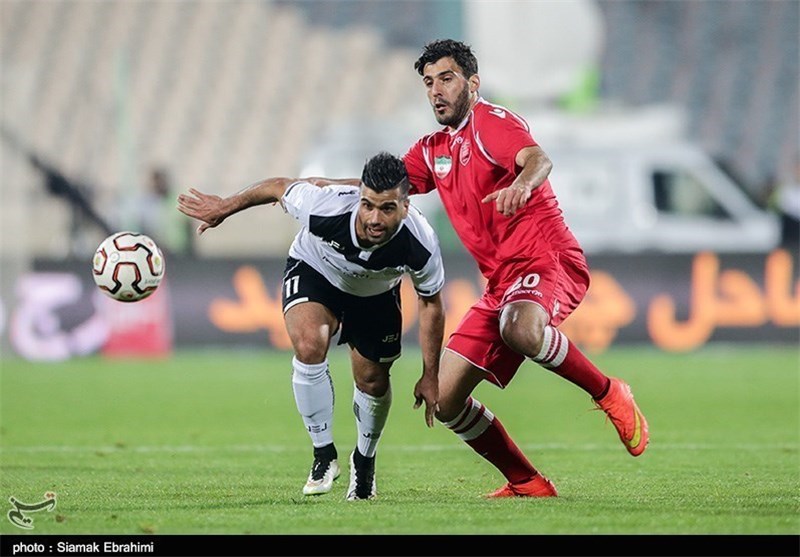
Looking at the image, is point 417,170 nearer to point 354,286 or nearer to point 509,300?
point 354,286

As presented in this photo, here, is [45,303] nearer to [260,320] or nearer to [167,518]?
[260,320]

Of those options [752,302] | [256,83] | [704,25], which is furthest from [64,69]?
[752,302]

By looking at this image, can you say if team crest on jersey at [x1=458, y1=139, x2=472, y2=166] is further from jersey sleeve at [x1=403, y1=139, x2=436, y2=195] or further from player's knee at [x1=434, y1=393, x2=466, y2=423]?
player's knee at [x1=434, y1=393, x2=466, y2=423]

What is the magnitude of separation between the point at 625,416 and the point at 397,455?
276 centimetres

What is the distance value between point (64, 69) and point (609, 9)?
1192 centimetres

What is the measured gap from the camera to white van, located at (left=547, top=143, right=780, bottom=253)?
68.6 ft

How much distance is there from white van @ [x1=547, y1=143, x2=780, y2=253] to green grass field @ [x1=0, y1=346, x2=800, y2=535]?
2.61 meters

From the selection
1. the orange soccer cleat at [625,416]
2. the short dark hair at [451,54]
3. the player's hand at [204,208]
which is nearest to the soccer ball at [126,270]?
the player's hand at [204,208]

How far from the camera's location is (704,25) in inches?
1275

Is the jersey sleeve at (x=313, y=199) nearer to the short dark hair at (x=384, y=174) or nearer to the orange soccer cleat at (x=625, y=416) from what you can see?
the short dark hair at (x=384, y=174)

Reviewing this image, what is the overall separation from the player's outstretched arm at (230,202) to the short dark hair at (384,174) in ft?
2.22

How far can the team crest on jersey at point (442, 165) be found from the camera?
7898 mm

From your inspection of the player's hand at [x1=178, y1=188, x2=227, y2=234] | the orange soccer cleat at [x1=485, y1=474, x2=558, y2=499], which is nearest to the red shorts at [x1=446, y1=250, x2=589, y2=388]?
the orange soccer cleat at [x1=485, y1=474, x2=558, y2=499]

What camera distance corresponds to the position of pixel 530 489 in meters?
7.87
